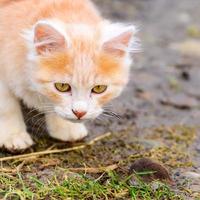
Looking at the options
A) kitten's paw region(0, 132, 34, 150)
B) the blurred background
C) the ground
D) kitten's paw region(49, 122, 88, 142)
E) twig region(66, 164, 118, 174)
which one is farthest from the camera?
the blurred background

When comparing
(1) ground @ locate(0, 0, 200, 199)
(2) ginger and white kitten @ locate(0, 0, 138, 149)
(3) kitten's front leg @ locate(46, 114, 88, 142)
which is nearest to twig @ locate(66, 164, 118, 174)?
(1) ground @ locate(0, 0, 200, 199)

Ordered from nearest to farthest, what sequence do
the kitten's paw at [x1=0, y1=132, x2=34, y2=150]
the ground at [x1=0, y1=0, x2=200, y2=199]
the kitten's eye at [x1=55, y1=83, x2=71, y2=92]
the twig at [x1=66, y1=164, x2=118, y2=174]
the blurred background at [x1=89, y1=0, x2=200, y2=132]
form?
the ground at [x1=0, y1=0, x2=200, y2=199]
the kitten's eye at [x1=55, y1=83, x2=71, y2=92]
the twig at [x1=66, y1=164, x2=118, y2=174]
the kitten's paw at [x1=0, y1=132, x2=34, y2=150]
the blurred background at [x1=89, y1=0, x2=200, y2=132]

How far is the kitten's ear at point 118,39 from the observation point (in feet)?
10.5

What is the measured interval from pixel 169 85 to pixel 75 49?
7.89 feet

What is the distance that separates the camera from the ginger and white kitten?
123 inches

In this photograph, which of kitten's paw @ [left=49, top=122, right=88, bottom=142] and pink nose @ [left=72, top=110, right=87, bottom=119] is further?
kitten's paw @ [left=49, top=122, right=88, bottom=142]

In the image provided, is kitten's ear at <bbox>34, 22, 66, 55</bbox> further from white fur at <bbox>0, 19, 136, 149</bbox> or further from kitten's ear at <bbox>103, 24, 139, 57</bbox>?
kitten's ear at <bbox>103, 24, 139, 57</bbox>

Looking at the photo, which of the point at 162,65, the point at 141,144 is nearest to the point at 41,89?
the point at 141,144

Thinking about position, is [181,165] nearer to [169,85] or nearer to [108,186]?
[108,186]

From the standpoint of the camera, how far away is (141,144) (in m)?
3.91

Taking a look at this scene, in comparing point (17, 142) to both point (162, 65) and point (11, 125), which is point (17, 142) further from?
point (162, 65)

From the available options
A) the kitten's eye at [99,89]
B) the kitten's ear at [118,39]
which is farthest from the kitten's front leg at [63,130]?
the kitten's ear at [118,39]

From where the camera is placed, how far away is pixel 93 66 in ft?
10.3

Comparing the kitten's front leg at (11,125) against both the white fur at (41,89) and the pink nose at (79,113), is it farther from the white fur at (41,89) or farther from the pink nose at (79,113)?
the pink nose at (79,113)
